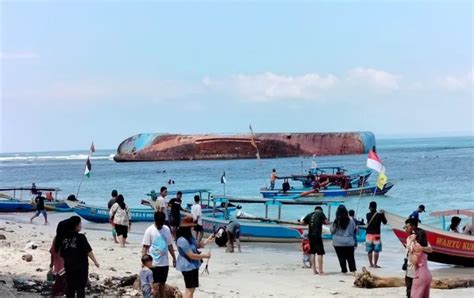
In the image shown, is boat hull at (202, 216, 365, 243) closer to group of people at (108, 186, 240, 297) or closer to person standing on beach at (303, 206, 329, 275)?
person standing on beach at (303, 206, 329, 275)

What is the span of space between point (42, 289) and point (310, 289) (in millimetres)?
4493

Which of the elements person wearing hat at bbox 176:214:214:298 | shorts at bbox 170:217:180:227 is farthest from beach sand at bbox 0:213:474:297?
person wearing hat at bbox 176:214:214:298

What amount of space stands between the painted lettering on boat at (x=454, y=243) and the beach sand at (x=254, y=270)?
54 centimetres

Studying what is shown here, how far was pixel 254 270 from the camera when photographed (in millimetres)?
14453

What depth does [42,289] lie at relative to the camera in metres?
10.2

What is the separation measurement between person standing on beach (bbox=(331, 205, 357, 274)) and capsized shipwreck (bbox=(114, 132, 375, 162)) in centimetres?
10489

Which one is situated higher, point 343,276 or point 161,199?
point 161,199

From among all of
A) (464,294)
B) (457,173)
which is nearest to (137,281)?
(464,294)

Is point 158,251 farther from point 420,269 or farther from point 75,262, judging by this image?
point 420,269

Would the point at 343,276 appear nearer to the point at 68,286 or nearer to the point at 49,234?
the point at 68,286

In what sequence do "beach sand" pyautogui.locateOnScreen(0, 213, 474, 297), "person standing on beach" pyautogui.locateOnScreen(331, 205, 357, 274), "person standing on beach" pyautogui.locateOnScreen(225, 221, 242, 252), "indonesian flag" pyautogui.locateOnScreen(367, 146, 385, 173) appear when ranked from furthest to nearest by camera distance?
"person standing on beach" pyautogui.locateOnScreen(225, 221, 242, 252) → "indonesian flag" pyautogui.locateOnScreen(367, 146, 385, 173) → "person standing on beach" pyautogui.locateOnScreen(331, 205, 357, 274) → "beach sand" pyautogui.locateOnScreen(0, 213, 474, 297)

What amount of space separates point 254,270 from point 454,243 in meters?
4.29

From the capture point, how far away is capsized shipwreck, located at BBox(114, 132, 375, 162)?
399ft

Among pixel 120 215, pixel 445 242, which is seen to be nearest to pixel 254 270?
pixel 445 242
